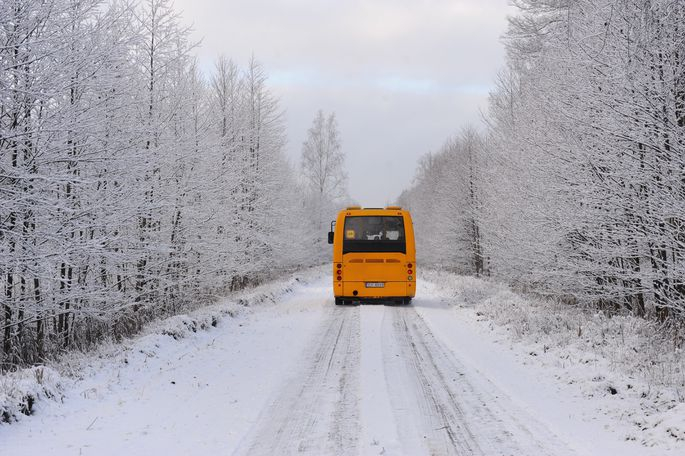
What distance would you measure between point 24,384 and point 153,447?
198 cm

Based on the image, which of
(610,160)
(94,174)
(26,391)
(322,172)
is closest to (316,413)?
(26,391)

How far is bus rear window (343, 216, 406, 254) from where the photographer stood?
14.6 meters

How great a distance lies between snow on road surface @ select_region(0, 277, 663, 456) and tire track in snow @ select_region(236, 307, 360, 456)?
0.05ft

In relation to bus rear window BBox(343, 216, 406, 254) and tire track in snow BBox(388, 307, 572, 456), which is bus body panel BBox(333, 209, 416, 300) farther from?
tire track in snow BBox(388, 307, 572, 456)

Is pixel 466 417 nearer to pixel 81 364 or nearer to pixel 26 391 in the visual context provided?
pixel 26 391

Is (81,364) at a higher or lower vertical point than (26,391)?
lower

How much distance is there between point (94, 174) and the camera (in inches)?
392

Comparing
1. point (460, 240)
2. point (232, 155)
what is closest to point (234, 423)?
point (232, 155)

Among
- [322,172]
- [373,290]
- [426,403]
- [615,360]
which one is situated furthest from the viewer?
[322,172]

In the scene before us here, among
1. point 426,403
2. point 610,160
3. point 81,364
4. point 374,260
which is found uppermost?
point 610,160

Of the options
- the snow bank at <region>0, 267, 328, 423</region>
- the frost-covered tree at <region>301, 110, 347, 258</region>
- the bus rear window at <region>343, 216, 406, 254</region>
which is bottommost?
the snow bank at <region>0, 267, 328, 423</region>

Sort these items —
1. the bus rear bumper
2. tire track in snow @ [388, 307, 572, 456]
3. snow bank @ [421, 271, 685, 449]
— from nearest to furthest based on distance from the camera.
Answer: tire track in snow @ [388, 307, 572, 456] < snow bank @ [421, 271, 685, 449] < the bus rear bumper

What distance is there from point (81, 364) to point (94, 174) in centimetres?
493

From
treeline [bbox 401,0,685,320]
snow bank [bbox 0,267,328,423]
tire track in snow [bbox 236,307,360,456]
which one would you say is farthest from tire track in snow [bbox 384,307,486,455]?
treeline [bbox 401,0,685,320]
